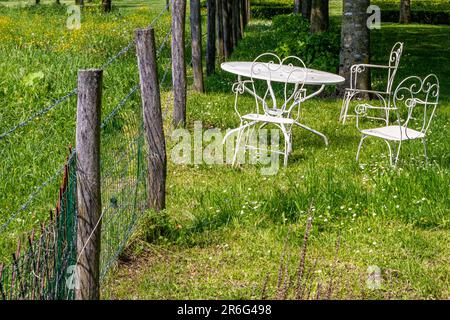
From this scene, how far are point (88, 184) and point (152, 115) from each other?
7.12 ft

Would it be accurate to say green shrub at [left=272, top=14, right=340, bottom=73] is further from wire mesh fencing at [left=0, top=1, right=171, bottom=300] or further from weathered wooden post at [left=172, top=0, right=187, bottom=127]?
wire mesh fencing at [left=0, top=1, right=171, bottom=300]

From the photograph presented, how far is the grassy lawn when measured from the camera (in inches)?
229

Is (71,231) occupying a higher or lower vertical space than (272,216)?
higher

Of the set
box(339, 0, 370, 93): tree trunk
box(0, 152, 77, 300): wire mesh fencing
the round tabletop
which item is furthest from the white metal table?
box(0, 152, 77, 300): wire mesh fencing

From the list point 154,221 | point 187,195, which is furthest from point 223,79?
point 154,221

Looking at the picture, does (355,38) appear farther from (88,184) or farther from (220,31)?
(88,184)

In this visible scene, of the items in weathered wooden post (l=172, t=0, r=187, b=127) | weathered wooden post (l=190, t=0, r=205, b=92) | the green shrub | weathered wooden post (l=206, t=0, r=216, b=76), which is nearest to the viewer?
weathered wooden post (l=172, t=0, r=187, b=127)

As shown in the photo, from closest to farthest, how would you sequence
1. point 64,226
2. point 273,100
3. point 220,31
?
point 64,226 < point 273,100 < point 220,31

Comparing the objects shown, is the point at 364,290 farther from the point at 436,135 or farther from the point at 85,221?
the point at 436,135

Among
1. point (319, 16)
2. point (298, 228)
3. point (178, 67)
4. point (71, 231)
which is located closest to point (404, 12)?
point (319, 16)

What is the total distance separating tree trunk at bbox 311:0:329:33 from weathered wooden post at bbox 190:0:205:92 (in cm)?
724

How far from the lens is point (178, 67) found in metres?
11.0

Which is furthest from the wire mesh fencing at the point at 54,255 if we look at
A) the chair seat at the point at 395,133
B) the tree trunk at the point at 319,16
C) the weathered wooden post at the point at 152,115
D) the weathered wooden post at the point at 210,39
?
the tree trunk at the point at 319,16

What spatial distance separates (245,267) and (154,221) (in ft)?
2.88
